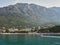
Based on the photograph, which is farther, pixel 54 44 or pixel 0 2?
pixel 0 2

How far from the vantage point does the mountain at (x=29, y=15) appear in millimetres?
15852

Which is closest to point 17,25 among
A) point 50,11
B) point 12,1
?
point 12,1

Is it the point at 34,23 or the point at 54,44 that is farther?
the point at 34,23

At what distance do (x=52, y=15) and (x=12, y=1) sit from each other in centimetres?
387

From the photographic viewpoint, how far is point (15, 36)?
16000 millimetres

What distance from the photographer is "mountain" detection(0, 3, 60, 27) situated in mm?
15852

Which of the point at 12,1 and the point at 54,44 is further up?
the point at 12,1

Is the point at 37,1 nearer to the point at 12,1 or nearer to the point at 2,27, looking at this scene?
the point at 12,1

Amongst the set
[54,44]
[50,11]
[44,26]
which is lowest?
[54,44]

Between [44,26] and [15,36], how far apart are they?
2.77m

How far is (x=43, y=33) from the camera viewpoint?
15.9 metres

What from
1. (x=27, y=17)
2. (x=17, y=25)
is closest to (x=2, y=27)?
(x=17, y=25)

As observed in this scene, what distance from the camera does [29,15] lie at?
16.2m

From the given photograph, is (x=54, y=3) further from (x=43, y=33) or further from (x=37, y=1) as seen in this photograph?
(x=43, y=33)
